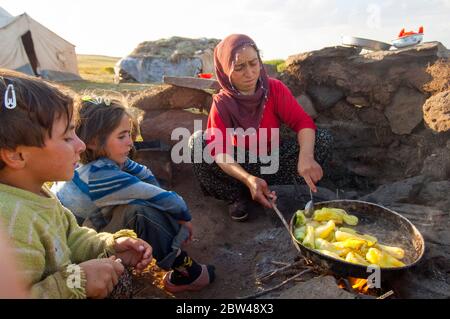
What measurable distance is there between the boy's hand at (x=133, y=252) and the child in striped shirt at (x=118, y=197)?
0.41m

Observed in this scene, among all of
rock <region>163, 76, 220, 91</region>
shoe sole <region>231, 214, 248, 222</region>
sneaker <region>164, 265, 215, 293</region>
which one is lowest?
sneaker <region>164, 265, 215, 293</region>

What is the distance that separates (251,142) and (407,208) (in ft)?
4.61

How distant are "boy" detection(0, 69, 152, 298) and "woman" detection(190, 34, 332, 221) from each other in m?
1.64

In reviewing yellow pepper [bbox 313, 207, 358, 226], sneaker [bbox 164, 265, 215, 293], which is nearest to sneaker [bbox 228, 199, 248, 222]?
sneaker [bbox 164, 265, 215, 293]

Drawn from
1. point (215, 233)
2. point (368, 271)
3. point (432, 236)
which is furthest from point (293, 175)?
point (368, 271)

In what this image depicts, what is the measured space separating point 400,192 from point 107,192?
2.31 metres

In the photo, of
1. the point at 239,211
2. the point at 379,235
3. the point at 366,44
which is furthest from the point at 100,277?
the point at 366,44

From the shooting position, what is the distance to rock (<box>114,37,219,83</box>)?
16172 mm

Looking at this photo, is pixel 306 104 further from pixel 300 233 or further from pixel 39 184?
pixel 39 184

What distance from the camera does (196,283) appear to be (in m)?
2.59

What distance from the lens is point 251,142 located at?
3445mm

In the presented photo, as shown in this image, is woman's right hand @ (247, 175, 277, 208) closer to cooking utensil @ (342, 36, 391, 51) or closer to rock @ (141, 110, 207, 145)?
rock @ (141, 110, 207, 145)

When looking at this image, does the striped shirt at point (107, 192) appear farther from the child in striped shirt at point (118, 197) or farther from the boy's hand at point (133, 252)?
the boy's hand at point (133, 252)
